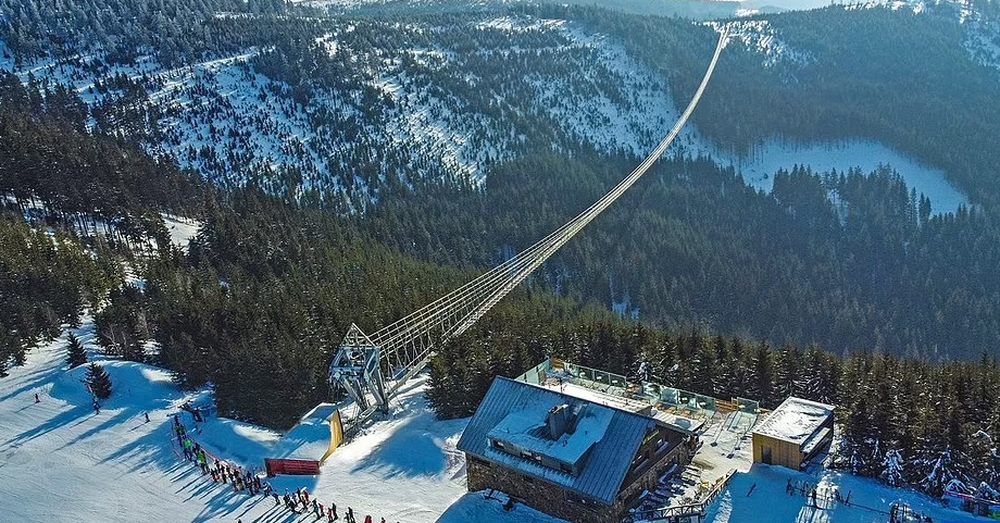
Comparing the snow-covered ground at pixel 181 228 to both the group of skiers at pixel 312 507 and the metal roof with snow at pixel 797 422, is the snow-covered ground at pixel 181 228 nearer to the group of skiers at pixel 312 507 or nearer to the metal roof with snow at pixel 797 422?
the group of skiers at pixel 312 507

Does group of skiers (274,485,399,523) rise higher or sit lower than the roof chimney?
lower

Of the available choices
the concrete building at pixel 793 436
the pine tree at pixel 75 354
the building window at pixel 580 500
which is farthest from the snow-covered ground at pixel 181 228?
the concrete building at pixel 793 436

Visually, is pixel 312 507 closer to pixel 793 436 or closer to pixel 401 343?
pixel 401 343

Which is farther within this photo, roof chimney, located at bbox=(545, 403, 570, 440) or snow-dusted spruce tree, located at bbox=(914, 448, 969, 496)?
roof chimney, located at bbox=(545, 403, 570, 440)

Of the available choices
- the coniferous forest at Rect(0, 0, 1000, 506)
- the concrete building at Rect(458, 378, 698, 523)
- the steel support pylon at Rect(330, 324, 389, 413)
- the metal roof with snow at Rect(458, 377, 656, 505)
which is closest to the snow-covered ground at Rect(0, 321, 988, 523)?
the concrete building at Rect(458, 378, 698, 523)

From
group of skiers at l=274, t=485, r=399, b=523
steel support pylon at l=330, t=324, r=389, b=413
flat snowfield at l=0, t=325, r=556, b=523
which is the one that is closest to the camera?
group of skiers at l=274, t=485, r=399, b=523

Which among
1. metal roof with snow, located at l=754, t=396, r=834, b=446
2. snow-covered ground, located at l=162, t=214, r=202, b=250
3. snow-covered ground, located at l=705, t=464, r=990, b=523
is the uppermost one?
snow-covered ground, located at l=162, t=214, r=202, b=250

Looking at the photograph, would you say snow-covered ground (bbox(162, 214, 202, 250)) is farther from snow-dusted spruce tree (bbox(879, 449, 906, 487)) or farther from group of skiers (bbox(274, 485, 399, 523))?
snow-dusted spruce tree (bbox(879, 449, 906, 487))
